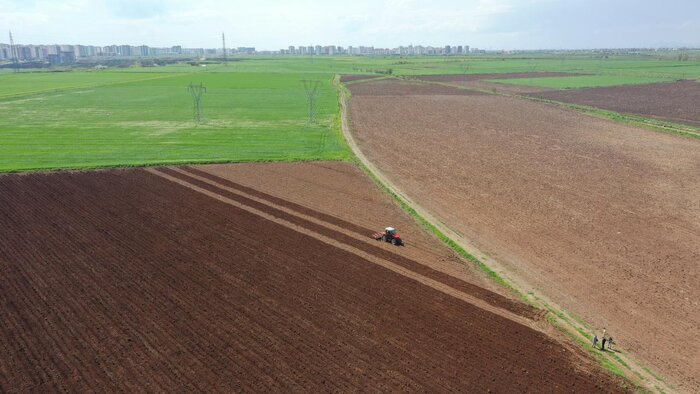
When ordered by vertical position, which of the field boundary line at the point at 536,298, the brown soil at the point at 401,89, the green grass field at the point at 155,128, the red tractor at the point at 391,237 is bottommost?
the field boundary line at the point at 536,298

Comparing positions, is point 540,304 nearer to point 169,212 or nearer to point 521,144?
point 169,212

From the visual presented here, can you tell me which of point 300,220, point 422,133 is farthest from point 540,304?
point 422,133

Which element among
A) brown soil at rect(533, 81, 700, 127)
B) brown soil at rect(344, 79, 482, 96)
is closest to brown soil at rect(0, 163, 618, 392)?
brown soil at rect(533, 81, 700, 127)

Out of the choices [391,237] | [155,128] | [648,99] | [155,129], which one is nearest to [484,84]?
[648,99]

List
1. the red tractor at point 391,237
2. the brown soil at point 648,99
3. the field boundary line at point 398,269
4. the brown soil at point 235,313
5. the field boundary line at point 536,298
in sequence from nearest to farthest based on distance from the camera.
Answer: the brown soil at point 235,313 < the field boundary line at point 536,298 < the field boundary line at point 398,269 < the red tractor at point 391,237 < the brown soil at point 648,99

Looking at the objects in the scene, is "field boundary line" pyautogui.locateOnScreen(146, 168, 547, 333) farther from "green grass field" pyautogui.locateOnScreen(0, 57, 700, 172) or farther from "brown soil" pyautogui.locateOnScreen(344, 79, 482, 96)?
"brown soil" pyautogui.locateOnScreen(344, 79, 482, 96)

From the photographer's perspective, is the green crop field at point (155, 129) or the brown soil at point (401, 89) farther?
the brown soil at point (401, 89)

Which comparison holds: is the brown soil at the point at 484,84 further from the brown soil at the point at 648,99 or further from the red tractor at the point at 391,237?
the red tractor at the point at 391,237

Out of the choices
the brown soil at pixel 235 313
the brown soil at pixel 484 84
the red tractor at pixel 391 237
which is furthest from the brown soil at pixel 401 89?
the red tractor at pixel 391 237
